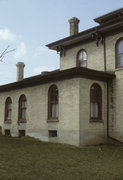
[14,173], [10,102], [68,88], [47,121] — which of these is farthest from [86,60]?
[14,173]

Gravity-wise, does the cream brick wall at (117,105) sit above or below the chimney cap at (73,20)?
below

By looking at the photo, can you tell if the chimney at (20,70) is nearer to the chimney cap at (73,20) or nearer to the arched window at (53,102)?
the chimney cap at (73,20)

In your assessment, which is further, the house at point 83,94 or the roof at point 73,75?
the house at point 83,94

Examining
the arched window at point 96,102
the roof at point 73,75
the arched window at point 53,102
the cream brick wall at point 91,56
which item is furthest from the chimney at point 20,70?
the arched window at point 96,102

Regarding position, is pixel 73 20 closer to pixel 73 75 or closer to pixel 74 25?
pixel 74 25

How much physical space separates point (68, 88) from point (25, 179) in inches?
416

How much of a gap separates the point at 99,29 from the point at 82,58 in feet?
9.90

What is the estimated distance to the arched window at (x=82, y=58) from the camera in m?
21.3

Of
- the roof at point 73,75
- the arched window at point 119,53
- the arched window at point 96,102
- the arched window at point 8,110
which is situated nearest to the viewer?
the roof at point 73,75

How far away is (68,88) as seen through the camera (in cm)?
1802

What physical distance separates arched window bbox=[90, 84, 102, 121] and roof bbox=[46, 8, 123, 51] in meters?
3.99

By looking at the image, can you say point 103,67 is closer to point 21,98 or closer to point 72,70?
point 72,70

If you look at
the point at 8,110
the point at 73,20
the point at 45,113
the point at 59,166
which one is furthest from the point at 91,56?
the point at 59,166

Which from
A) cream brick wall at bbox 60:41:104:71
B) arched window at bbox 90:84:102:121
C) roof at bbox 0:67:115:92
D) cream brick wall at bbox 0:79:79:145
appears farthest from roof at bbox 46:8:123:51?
cream brick wall at bbox 0:79:79:145
